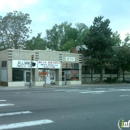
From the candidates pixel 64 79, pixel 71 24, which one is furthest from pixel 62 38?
pixel 64 79

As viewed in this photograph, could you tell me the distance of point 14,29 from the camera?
45.1 m

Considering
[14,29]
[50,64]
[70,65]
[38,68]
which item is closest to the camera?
[38,68]

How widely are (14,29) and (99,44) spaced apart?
1771cm

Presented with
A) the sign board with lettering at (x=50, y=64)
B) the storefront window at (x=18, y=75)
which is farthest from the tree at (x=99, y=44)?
the storefront window at (x=18, y=75)

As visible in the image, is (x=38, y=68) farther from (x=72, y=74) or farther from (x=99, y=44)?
(x=99, y=44)

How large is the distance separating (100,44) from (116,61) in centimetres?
378

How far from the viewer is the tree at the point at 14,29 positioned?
4469 centimetres

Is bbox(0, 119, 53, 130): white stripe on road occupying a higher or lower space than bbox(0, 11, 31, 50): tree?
lower

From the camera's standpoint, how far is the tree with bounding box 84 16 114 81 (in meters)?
36.2

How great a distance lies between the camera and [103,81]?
132 ft

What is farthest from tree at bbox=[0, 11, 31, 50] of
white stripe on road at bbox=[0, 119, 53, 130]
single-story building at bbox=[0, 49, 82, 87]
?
white stripe on road at bbox=[0, 119, 53, 130]

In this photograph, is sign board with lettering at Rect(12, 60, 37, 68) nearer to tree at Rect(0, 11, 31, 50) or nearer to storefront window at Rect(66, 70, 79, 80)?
storefront window at Rect(66, 70, 79, 80)

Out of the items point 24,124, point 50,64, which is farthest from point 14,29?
point 24,124

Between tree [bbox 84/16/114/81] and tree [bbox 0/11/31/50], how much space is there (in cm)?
1440
